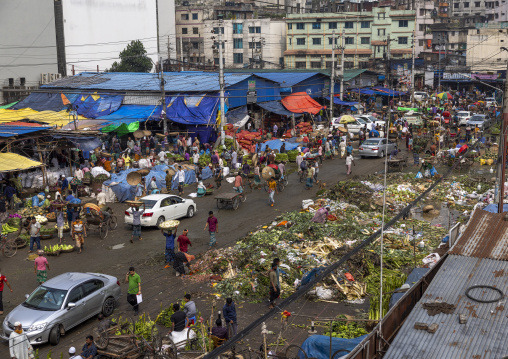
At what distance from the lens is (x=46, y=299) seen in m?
13.9

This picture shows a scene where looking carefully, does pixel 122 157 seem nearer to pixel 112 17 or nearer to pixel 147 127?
pixel 147 127

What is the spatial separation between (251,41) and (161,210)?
7077 centimetres

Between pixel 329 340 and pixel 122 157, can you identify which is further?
pixel 122 157

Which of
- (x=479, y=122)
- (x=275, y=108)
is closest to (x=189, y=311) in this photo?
(x=275, y=108)

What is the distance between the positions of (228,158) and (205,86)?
36.8 ft

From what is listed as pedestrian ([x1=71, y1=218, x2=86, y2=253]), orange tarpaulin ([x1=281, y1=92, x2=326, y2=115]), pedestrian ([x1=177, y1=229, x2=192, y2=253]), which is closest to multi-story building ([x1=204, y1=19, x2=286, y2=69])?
orange tarpaulin ([x1=281, y1=92, x2=326, y2=115])

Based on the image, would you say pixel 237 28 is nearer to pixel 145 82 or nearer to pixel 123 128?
pixel 145 82

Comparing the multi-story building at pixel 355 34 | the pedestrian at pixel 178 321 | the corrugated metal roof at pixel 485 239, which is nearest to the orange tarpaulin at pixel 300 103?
the multi-story building at pixel 355 34

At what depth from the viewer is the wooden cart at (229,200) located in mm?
24938

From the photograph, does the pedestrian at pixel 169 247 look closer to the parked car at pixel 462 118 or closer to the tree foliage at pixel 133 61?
the parked car at pixel 462 118

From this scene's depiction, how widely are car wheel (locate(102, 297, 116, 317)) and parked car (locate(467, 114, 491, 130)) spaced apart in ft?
126

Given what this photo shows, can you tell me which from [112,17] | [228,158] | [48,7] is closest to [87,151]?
[228,158]

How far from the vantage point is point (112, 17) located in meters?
81.1

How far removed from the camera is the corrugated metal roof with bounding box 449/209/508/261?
10.7 m
